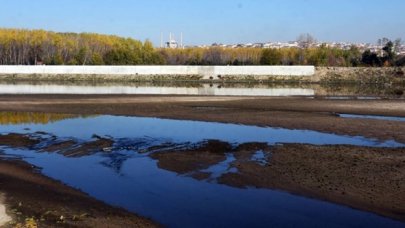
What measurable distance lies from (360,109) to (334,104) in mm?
4046

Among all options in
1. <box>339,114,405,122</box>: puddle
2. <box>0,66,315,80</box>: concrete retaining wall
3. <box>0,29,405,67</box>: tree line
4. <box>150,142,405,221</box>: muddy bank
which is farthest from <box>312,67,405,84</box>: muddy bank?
<box>150,142,405,221</box>: muddy bank

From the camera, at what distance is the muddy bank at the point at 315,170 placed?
13164mm

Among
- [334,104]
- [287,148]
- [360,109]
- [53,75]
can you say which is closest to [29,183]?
[287,148]

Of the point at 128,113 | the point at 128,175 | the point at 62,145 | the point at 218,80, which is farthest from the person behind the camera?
the point at 218,80

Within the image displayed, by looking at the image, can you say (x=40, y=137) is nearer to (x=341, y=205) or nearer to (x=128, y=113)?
(x=128, y=113)

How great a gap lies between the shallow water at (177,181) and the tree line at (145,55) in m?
77.2

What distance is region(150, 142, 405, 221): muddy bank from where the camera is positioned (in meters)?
13.2

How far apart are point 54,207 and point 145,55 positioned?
10258 cm

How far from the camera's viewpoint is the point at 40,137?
23625mm

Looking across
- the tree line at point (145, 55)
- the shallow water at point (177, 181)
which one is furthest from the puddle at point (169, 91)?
the tree line at point (145, 55)

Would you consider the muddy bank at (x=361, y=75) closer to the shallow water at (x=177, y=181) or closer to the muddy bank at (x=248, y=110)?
the muddy bank at (x=248, y=110)

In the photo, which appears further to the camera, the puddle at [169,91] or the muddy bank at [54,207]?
the puddle at [169,91]

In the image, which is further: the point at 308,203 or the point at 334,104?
the point at 334,104

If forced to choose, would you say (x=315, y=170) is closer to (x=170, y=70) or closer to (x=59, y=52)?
(x=170, y=70)
